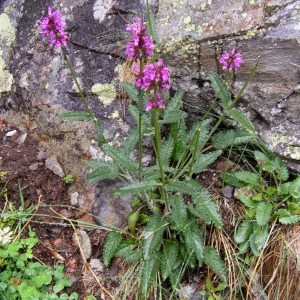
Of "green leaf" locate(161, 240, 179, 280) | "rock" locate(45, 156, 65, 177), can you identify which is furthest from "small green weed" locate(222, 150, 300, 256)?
"rock" locate(45, 156, 65, 177)

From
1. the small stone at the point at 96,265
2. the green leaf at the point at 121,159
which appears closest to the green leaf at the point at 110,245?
the small stone at the point at 96,265

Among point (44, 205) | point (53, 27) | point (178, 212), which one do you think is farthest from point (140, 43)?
point (44, 205)

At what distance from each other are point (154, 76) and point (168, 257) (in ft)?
4.25

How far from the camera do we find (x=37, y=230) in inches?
118

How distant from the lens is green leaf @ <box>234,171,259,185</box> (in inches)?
114

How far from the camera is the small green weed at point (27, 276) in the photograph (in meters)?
2.67

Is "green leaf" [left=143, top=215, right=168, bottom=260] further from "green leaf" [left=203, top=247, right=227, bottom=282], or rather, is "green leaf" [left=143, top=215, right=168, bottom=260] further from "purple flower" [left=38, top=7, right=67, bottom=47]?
"purple flower" [left=38, top=7, right=67, bottom=47]

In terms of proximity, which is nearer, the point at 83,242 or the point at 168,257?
the point at 168,257

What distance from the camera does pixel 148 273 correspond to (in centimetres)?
269

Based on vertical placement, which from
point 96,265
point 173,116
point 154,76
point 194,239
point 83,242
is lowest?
point 96,265

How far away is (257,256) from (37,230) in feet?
4.66

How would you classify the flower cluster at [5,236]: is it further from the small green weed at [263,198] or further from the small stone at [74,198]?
the small green weed at [263,198]

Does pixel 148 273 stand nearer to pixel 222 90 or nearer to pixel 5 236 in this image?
pixel 5 236

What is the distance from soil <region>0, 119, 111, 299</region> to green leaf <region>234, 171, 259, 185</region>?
0.97 metres
